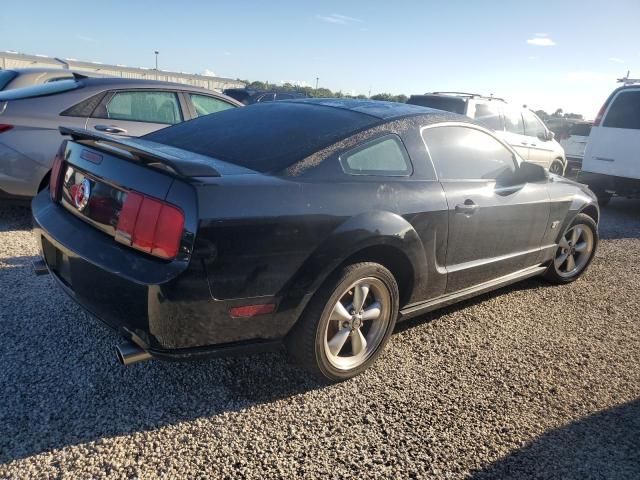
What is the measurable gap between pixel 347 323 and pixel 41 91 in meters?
4.12

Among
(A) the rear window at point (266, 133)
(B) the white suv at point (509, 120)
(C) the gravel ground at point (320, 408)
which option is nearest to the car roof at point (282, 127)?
(A) the rear window at point (266, 133)

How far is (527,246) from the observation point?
155 inches

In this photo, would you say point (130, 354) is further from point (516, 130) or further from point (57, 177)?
point (516, 130)

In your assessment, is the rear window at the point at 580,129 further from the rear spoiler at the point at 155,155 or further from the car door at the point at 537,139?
the rear spoiler at the point at 155,155

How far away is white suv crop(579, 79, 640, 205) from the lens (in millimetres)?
8164

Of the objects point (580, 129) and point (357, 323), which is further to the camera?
point (580, 129)

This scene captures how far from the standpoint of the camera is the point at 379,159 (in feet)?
9.54

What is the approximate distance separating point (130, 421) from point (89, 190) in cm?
113

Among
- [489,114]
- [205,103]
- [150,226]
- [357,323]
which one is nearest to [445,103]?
[489,114]

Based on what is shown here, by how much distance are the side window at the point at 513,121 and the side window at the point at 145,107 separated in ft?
21.0

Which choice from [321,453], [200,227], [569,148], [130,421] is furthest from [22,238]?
[569,148]

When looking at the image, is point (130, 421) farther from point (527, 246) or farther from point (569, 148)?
point (569, 148)

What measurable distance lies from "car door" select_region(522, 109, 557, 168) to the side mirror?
6.40 meters

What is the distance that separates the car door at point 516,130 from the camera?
371 inches
